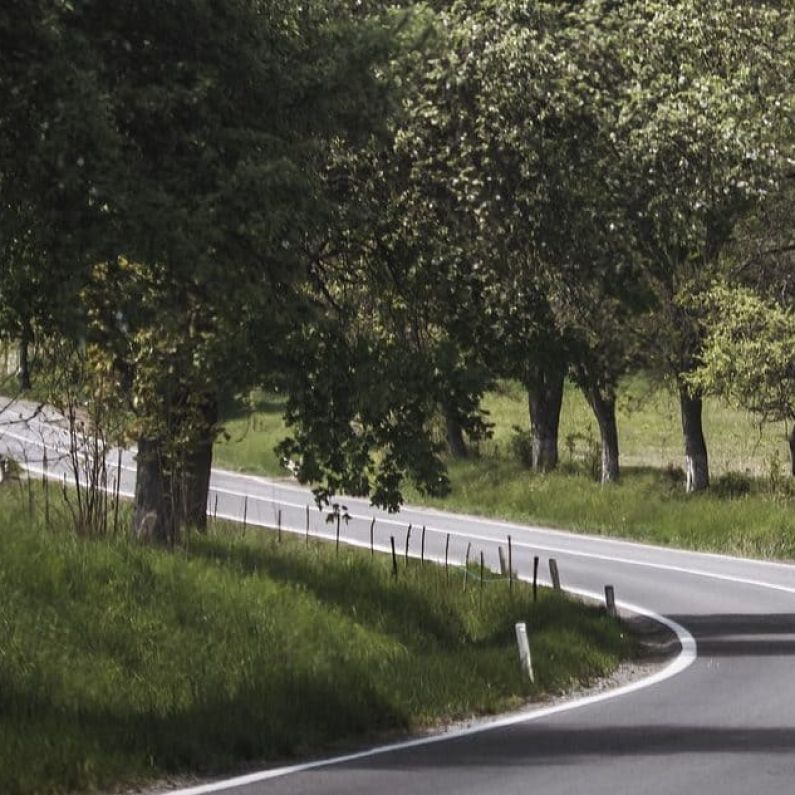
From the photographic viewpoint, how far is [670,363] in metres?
42.1

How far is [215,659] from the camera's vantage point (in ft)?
52.6

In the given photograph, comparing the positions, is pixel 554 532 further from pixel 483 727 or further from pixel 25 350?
pixel 483 727

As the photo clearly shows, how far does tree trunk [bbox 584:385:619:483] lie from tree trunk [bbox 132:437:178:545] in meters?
23.7

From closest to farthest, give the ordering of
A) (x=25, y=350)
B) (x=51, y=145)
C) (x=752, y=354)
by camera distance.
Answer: (x=51, y=145), (x=25, y=350), (x=752, y=354)

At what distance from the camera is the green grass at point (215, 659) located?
13180mm

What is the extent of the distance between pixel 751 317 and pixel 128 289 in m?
22.4

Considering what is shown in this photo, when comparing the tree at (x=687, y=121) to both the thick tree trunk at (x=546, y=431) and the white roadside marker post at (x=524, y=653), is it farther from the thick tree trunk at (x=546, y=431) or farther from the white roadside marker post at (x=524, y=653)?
the thick tree trunk at (x=546, y=431)

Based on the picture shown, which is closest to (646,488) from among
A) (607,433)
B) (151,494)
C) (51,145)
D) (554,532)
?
(607,433)

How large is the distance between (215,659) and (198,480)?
967 centimetres

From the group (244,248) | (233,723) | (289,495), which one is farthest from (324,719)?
(289,495)

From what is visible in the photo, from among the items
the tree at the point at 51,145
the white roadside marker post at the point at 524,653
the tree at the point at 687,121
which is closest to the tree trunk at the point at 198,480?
the tree at the point at 687,121

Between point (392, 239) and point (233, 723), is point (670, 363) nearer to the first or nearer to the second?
point (392, 239)

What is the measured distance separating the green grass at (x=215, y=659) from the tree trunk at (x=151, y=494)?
3.71ft

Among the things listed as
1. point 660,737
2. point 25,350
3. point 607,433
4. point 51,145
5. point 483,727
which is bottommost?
point 483,727
